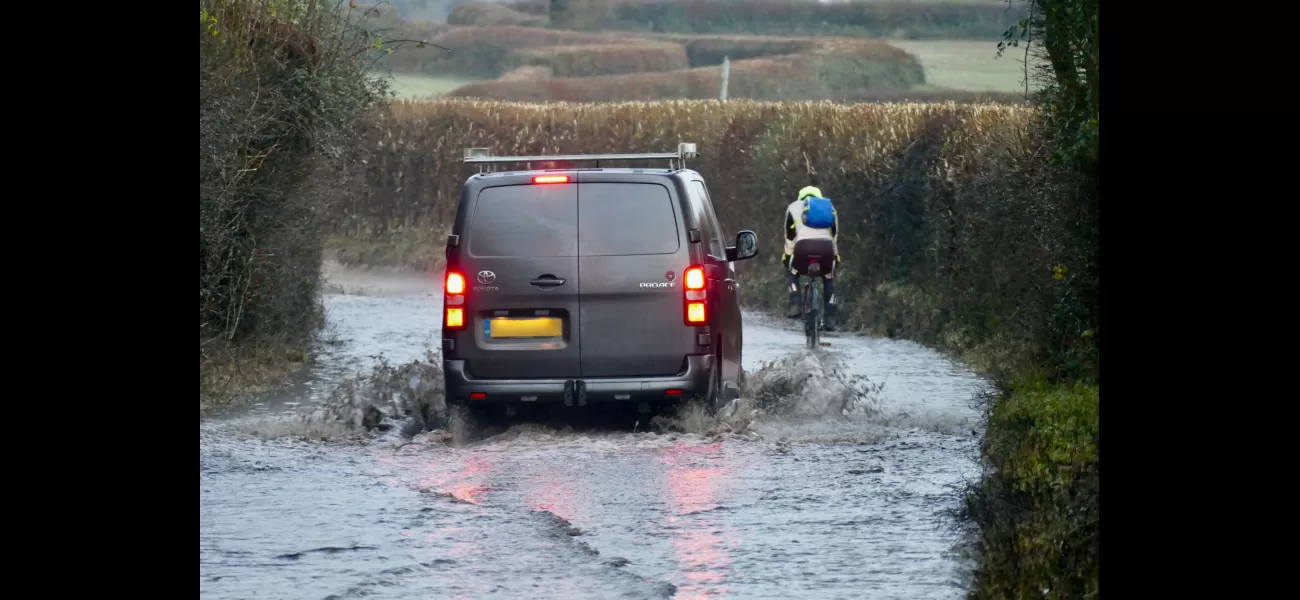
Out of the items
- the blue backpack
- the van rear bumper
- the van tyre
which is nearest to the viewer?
the van rear bumper

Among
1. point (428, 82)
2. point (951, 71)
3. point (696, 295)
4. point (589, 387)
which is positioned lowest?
point (589, 387)

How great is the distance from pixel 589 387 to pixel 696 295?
0.89m

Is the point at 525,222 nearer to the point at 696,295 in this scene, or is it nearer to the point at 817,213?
the point at 696,295

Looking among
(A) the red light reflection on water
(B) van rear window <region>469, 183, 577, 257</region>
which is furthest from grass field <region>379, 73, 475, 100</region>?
(A) the red light reflection on water

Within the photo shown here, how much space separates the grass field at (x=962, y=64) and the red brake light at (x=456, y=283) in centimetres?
5640

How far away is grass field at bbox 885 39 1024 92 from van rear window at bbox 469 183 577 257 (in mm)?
56209

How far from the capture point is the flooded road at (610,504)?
8.23 m

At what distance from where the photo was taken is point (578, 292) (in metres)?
12.4

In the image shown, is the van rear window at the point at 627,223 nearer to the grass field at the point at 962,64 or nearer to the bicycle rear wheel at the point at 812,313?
the bicycle rear wheel at the point at 812,313

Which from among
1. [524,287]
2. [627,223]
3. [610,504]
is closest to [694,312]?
[627,223]

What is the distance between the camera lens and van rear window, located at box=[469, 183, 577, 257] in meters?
12.4

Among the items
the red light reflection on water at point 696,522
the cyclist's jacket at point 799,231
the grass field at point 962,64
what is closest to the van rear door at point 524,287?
the red light reflection on water at point 696,522

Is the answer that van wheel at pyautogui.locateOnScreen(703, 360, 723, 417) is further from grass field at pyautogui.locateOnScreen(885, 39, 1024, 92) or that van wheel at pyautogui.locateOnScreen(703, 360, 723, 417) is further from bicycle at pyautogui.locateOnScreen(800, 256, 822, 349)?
grass field at pyautogui.locateOnScreen(885, 39, 1024, 92)
